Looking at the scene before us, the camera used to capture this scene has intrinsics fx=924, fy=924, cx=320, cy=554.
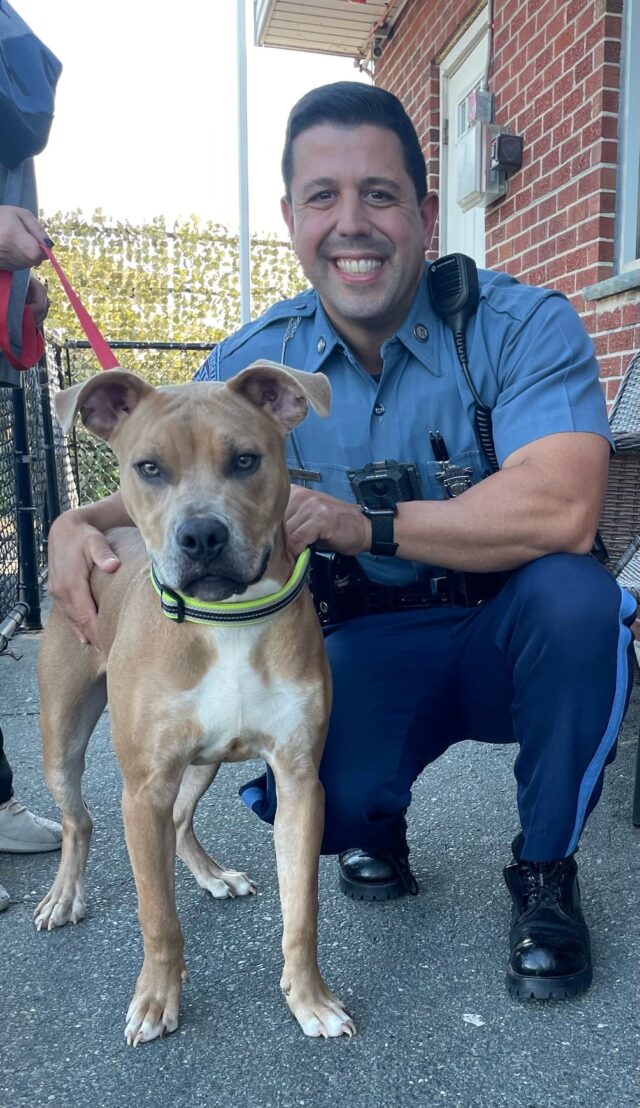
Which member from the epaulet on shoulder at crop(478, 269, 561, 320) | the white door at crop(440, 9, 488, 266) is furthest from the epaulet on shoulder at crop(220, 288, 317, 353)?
the white door at crop(440, 9, 488, 266)

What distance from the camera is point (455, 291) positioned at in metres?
2.61

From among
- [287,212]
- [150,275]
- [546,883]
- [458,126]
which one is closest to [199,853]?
[546,883]

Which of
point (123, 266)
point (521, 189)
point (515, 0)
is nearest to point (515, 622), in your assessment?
point (521, 189)

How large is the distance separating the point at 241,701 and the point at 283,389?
0.74m

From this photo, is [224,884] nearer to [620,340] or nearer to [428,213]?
[428,213]

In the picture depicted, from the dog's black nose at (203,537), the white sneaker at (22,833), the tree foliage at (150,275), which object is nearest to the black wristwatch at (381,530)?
the dog's black nose at (203,537)

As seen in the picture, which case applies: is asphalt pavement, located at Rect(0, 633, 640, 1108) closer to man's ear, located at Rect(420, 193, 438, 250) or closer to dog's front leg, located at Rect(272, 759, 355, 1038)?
dog's front leg, located at Rect(272, 759, 355, 1038)

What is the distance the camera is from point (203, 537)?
6.12 feet

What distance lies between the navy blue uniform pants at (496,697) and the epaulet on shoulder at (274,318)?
928mm

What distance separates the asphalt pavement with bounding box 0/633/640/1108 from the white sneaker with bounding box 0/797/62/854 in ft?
0.14

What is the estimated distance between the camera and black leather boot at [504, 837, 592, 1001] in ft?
6.90

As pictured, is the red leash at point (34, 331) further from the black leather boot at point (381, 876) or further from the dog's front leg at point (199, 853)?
the black leather boot at point (381, 876)

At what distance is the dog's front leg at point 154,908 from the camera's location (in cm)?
202

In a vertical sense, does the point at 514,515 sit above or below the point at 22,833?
above
